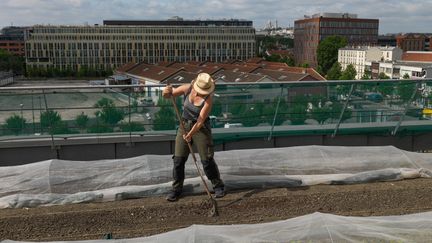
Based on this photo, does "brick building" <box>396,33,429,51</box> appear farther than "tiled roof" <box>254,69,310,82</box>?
Yes

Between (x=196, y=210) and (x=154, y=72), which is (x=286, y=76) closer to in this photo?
(x=154, y=72)

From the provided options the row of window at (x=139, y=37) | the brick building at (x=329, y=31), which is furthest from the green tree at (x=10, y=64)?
the brick building at (x=329, y=31)

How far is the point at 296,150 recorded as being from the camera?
8.04 metres

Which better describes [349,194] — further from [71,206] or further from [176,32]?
[176,32]

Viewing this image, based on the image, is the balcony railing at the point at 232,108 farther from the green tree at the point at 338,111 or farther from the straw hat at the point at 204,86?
the straw hat at the point at 204,86

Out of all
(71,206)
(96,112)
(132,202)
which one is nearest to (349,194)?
(132,202)

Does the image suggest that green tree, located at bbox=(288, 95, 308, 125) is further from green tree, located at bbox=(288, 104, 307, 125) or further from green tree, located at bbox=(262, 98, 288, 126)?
green tree, located at bbox=(262, 98, 288, 126)

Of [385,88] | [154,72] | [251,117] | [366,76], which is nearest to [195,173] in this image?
[251,117]

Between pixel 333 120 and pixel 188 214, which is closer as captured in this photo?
pixel 188 214

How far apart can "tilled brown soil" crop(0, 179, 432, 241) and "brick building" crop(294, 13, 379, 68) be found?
5080 inches

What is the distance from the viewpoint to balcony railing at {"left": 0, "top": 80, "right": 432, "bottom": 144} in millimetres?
9227

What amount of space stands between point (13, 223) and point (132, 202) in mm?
1402

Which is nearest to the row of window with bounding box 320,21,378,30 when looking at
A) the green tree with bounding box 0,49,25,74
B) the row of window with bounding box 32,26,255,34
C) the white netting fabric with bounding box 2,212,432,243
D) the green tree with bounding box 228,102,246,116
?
the row of window with bounding box 32,26,255,34

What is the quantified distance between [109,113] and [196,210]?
161 inches
